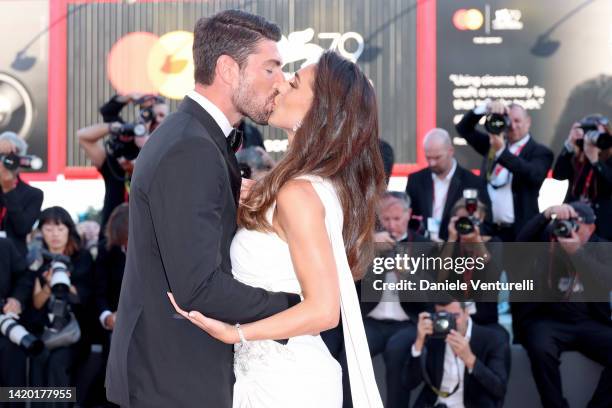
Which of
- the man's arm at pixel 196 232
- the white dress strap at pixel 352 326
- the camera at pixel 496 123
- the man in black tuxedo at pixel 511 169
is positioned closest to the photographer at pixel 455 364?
the man in black tuxedo at pixel 511 169

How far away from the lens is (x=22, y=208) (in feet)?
Result: 19.4

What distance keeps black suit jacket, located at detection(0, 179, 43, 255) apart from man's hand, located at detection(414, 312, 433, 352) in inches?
100

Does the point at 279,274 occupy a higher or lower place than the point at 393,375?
higher

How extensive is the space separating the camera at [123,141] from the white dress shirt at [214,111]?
3.46 meters

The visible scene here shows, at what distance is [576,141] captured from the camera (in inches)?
222

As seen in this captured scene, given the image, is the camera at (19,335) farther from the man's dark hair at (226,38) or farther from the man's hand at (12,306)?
the man's dark hair at (226,38)

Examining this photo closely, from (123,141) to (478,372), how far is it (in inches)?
103

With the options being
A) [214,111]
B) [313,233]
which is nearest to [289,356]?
[313,233]

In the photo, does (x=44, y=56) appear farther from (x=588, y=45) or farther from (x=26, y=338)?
(x=588, y=45)

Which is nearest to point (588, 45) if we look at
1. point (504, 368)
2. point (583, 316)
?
point (583, 316)

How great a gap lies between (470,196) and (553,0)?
1381 millimetres

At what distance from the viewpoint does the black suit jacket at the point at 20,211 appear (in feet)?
19.3

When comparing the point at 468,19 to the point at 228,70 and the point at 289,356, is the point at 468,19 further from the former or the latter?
the point at 289,356

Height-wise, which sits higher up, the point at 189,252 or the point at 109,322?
the point at 189,252
